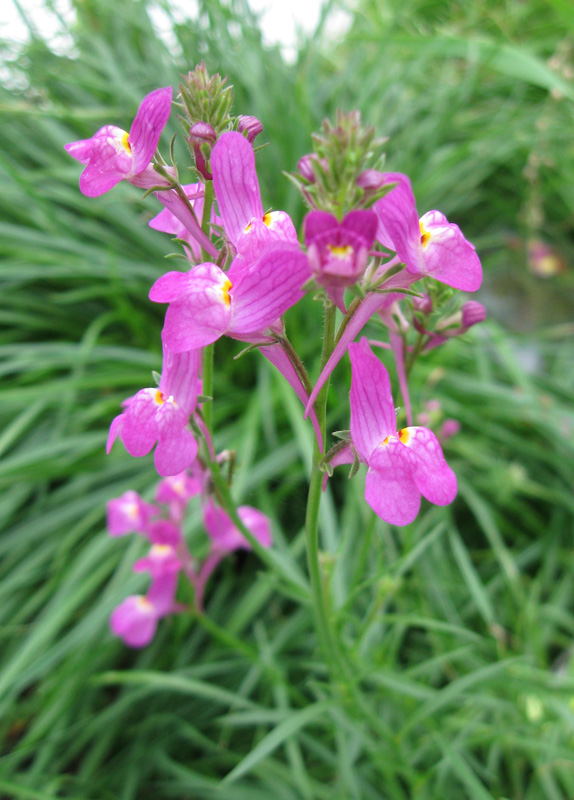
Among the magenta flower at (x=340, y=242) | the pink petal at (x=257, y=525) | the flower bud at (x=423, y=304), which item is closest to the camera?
the magenta flower at (x=340, y=242)

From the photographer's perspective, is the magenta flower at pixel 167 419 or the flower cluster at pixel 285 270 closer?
the flower cluster at pixel 285 270

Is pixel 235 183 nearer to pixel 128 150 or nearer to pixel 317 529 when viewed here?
pixel 128 150

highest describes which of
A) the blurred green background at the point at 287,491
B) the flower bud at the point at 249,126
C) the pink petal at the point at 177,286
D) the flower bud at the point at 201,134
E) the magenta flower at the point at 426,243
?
the flower bud at the point at 201,134

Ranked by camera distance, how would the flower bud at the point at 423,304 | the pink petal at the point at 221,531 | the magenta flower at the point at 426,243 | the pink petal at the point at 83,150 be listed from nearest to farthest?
the magenta flower at the point at 426,243 < the pink petal at the point at 83,150 < the flower bud at the point at 423,304 < the pink petal at the point at 221,531

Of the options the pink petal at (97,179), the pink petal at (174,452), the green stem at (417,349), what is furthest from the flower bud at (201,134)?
the green stem at (417,349)

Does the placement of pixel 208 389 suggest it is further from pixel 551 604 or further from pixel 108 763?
pixel 551 604

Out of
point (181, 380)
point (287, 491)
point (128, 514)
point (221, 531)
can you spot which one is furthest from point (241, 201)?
point (287, 491)

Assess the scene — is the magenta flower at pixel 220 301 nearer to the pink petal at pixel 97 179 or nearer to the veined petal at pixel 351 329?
the veined petal at pixel 351 329

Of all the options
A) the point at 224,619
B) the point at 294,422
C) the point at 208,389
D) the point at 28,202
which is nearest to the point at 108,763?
the point at 224,619
